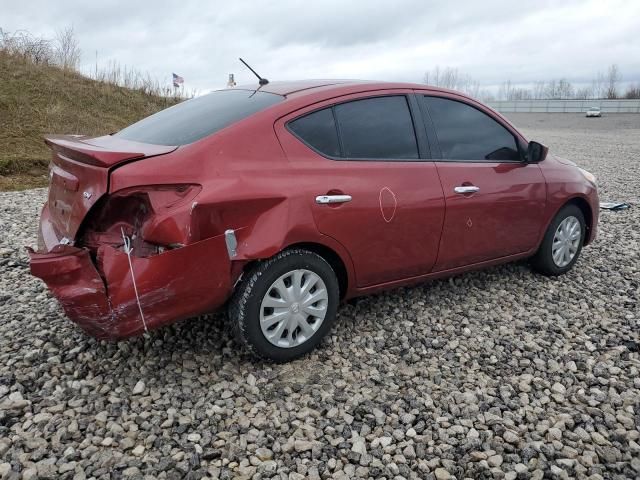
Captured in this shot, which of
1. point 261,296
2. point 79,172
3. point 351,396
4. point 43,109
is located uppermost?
point 43,109

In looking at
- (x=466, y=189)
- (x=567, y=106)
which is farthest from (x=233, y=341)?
(x=567, y=106)

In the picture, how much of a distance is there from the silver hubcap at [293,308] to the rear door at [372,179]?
32 cm

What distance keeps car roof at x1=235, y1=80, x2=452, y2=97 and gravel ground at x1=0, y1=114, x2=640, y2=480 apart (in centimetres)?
160

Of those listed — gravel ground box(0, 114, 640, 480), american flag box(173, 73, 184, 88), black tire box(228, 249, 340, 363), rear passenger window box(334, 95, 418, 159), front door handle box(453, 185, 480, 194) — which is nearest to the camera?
gravel ground box(0, 114, 640, 480)

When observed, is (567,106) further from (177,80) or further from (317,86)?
(317,86)

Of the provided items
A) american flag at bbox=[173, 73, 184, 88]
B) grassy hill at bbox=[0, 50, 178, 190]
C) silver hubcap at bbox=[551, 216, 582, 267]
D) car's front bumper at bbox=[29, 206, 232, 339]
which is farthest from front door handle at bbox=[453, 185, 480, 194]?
american flag at bbox=[173, 73, 184, 88]

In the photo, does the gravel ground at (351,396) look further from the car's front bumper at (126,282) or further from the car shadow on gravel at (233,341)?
the car's front bumper at (126,282)

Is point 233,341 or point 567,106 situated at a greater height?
point 233,341

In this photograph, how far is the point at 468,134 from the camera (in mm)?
4016

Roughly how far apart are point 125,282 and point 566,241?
3820 millimetres

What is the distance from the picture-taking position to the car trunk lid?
8.91 feet

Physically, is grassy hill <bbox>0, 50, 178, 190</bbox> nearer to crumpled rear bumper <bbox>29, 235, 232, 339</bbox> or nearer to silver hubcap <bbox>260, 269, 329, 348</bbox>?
crumpled rear bumper <bbox>29, 235, 232, 339</bbox>

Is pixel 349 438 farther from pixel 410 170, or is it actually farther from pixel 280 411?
pixel 410 170

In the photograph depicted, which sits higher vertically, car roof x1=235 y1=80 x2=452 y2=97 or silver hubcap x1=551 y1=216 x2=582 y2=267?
car roof x1=235 y1=80 x2=452 y2=97
